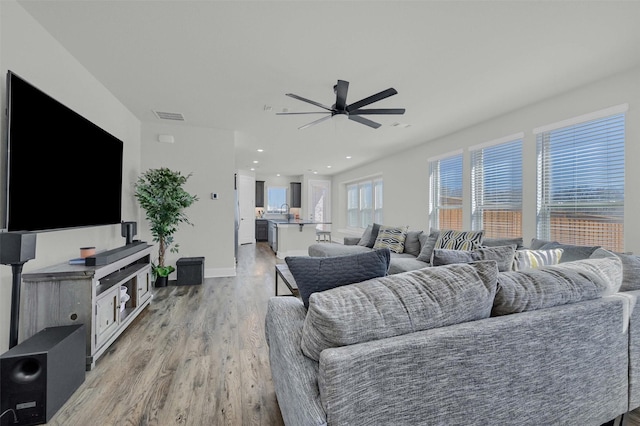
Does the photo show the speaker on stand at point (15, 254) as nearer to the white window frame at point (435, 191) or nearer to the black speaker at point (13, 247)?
the black speaker at point (13, 247)

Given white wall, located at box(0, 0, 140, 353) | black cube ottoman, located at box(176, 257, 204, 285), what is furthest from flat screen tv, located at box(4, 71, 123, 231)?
black cube ottoman, located at box(176, 257, 204, 285)

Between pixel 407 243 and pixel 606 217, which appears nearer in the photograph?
pixel 606 217

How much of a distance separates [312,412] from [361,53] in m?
2.61

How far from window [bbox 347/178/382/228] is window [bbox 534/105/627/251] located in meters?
4.70

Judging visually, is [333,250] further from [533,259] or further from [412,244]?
[533,259]

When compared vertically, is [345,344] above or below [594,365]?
above

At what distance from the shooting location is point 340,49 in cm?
241

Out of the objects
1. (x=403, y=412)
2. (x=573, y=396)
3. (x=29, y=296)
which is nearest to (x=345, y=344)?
(x=403, y=412)

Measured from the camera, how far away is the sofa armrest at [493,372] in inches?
35.7

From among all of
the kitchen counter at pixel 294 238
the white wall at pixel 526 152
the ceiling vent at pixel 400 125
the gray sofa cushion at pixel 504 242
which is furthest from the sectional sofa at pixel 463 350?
the kitchen counter at pixel 294 238

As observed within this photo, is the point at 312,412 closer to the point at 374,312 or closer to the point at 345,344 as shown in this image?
the point at 345,344

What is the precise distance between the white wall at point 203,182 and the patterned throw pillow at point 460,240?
3.37m

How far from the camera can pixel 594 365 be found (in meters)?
1.30

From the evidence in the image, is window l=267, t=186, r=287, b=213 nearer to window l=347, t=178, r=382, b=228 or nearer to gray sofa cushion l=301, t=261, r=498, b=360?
window l=347, t=178, r=382, b=228
